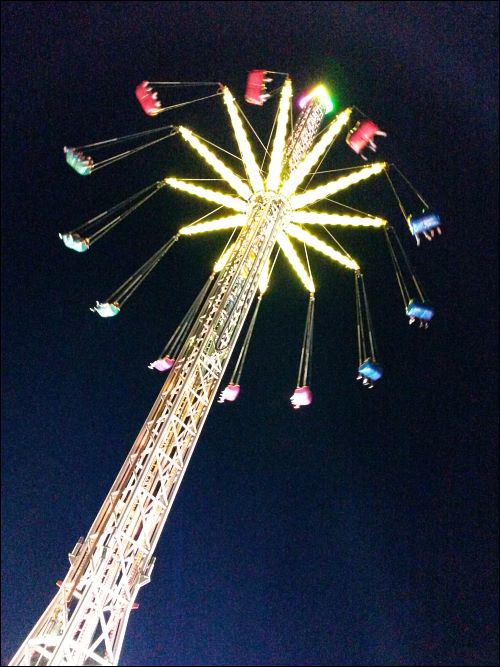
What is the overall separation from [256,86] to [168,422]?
23.1ft

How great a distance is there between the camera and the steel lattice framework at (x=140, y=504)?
4.12 metres

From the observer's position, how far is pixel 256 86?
887 cm

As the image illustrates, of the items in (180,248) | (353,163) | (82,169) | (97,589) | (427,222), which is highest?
(353,163)

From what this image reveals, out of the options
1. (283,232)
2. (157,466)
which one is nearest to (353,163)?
(283,232)

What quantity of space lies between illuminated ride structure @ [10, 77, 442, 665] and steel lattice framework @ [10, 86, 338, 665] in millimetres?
11

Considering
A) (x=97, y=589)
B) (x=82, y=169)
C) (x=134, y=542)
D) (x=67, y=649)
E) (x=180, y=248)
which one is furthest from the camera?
(x=180, y=248)

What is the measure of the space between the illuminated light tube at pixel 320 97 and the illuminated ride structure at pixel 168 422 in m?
1.10

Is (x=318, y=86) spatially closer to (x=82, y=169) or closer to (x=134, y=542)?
(x=82, y=169)

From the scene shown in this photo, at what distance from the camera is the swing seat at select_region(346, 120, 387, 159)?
839cm

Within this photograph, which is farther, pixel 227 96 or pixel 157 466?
pixel 227 96

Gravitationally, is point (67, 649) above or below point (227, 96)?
below

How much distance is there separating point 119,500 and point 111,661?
4.57 ft

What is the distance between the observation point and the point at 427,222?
776 centimetres

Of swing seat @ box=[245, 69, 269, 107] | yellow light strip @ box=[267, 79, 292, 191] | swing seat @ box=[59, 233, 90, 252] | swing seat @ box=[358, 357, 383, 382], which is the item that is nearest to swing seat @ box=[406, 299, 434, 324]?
swing seat @ box=[358, 357, 383, 382]
